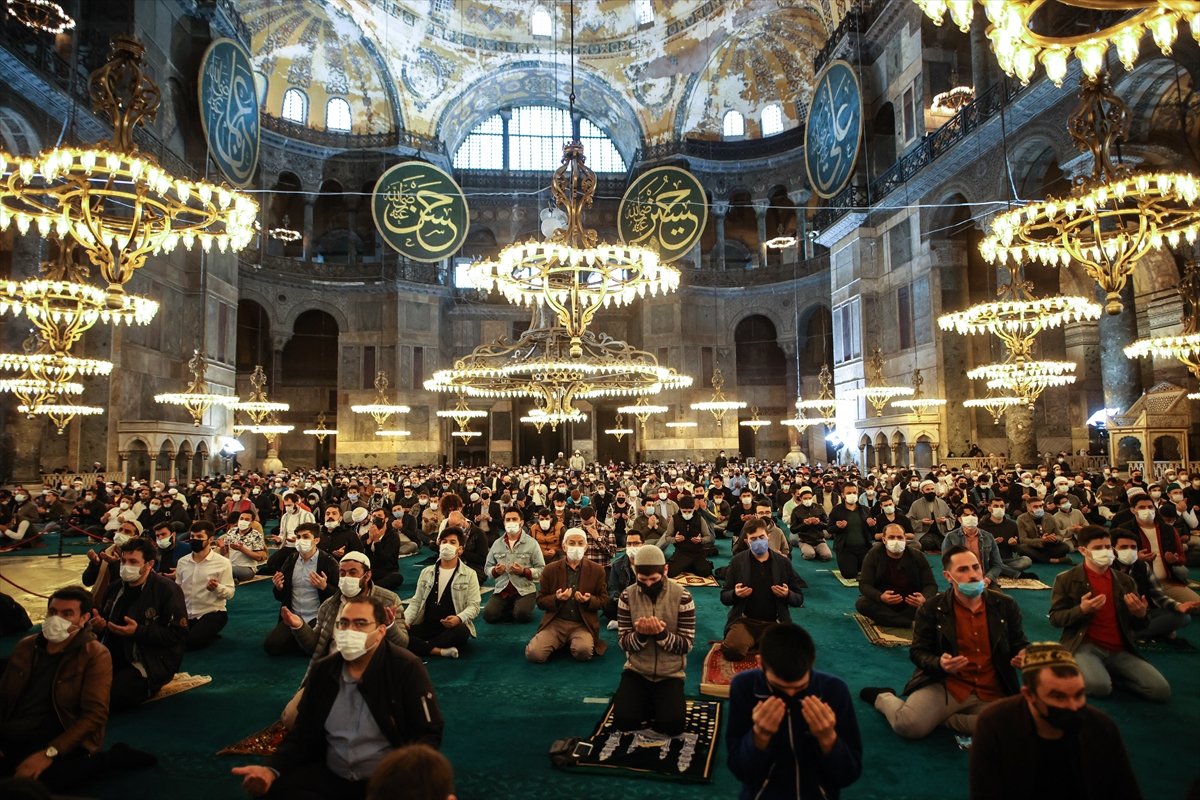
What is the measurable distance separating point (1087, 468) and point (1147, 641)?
1148cm

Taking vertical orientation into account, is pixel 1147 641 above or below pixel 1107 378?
below

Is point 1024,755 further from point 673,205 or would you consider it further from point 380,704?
point 673,205

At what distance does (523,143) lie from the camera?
2522 centimetres

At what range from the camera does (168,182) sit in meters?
6.04

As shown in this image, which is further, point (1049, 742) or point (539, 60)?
point (539, 60)

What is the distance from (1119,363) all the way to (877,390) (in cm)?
400

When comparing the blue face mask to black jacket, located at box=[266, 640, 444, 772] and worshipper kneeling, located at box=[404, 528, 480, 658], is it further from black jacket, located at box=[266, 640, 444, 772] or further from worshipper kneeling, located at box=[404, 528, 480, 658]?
worshipper kneeling, located at box=[404, 528, 480, 658]

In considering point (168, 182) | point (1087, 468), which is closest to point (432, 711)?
point (168, 182)

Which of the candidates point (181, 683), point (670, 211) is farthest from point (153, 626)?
point (670, 211)

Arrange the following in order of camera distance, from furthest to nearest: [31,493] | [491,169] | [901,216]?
1. [491,169]
2. [901,216]
3. [31,493]

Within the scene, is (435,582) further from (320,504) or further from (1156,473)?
(1156,473)

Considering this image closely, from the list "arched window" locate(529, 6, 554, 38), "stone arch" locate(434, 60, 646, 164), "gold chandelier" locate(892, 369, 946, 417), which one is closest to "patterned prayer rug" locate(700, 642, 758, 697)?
"gold chandelier" locate(892, 369, 946, 417)

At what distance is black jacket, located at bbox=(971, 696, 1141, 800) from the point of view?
172 cm

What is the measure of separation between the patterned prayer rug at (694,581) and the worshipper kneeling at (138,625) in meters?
4.32
